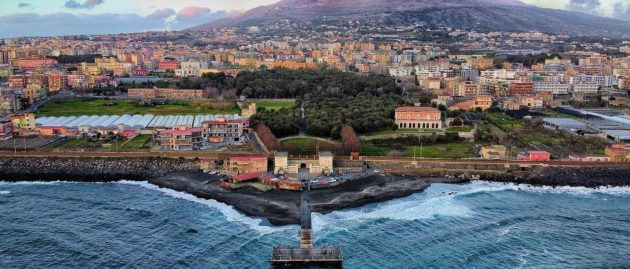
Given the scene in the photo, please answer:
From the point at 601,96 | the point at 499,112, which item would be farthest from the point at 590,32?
the point at 499,112

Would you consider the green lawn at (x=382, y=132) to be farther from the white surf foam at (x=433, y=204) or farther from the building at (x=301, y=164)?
the white surf foam at (x=433, y=204)


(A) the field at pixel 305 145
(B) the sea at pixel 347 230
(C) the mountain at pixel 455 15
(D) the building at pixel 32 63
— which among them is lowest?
(B) the sea at pixel 347 230

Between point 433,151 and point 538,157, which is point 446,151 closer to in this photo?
point 433,151

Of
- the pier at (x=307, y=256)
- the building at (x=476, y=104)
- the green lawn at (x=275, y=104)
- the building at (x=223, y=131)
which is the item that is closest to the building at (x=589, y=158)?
the building at (x=476, y=104)

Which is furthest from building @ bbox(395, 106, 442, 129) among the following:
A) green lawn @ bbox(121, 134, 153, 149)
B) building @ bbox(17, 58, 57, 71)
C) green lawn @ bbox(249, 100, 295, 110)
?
building @ bbox(17, 58, 57, 71)

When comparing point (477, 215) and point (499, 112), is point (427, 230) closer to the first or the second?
point (477, 215)

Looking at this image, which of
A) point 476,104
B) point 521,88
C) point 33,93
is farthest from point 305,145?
point 521,88

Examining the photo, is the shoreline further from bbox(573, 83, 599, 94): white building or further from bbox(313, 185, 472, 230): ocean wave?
bbox(573, 83, 599, 94): white building
